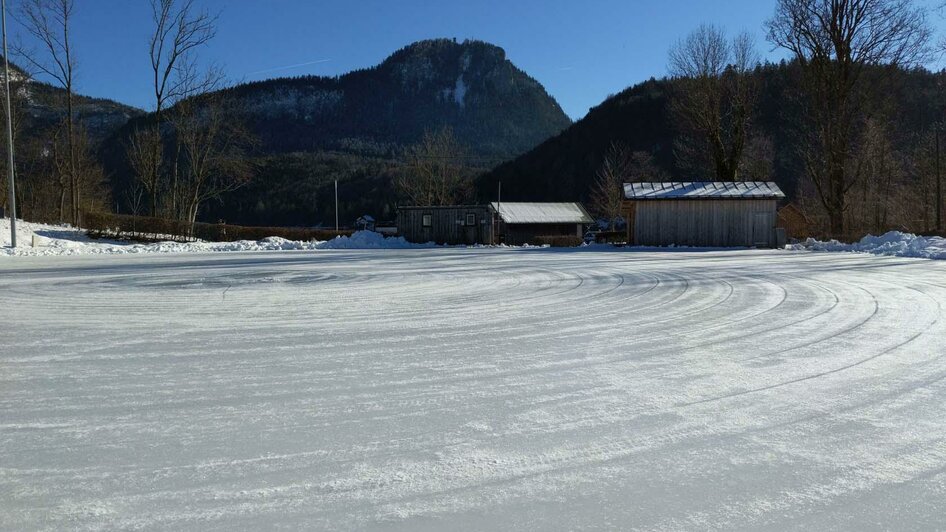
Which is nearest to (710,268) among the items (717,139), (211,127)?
(717,139)

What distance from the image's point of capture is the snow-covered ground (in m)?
2.73

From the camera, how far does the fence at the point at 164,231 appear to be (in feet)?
117

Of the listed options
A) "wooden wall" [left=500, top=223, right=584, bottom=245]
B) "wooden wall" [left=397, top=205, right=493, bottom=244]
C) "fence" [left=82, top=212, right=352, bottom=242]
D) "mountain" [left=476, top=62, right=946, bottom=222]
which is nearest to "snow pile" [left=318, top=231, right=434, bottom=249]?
"wooden wall" [left=397, top=205, right=493, bottom=244]

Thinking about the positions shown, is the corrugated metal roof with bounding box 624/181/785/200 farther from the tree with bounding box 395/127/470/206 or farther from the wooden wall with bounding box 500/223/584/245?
the tree with bounding box 395/127/470/206

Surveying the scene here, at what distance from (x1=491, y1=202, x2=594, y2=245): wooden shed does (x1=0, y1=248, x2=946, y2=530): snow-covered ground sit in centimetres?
4342

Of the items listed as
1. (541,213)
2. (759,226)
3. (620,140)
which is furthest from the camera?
(620,140)

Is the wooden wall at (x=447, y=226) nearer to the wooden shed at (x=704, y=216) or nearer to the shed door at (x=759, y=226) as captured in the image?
the wooden shed at (x=704, y=216)

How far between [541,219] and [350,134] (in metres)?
123

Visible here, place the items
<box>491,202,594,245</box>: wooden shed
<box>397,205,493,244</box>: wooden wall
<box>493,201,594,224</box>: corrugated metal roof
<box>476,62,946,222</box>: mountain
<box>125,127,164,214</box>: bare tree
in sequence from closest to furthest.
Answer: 1. <box>125,127,164,214</box>: bare tree
2. <box>397,205,493,244</box>: wooden wall
3. <box>491,202,594,245</box>: wooden shed
4. <box>493,201,594,224</box>: corrugated metal roof
5. <box>476,62,946,222</box>: mountain

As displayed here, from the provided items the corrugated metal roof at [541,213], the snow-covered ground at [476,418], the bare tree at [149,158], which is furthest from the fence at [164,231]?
the snow-covered ground at [476,418]

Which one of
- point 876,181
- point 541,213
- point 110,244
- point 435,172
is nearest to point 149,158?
point 110,244

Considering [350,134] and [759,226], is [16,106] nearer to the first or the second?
Answer: [759,226]

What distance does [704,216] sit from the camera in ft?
113

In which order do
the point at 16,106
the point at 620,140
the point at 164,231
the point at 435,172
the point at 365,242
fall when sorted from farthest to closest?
the point at 620,140 < the point at 435,172 < the point at 16,106 < the point at 164,231 < the point at 365,242
